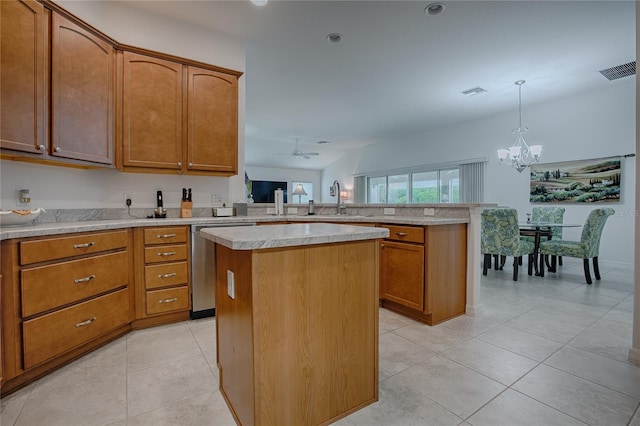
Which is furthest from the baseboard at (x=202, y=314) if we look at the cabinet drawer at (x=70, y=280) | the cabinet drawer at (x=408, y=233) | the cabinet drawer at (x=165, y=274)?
the cabinet drawer at (x=408, y=233)

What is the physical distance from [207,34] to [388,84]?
274cm

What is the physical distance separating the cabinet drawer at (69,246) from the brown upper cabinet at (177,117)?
0.76 m

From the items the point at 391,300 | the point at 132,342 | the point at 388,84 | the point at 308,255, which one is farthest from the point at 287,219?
the point at 388,84

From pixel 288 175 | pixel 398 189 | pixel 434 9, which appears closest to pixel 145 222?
pixel 434 9

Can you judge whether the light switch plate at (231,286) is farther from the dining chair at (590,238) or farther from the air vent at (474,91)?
the air vent at (474,91)

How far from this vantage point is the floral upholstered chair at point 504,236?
398cm

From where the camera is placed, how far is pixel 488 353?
2.05 metres

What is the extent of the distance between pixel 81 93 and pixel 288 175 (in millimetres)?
9050

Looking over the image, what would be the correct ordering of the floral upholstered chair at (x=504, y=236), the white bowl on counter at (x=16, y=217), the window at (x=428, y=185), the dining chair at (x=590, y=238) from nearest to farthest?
the white bowl on counter at (x=16, y=217), the dining chair at (x=590, y=238), the floral upholstered chair at (x=504, y=236), the window at (x=428, y=185)

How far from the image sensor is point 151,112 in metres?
2.69

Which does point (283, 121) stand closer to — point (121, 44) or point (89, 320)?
point (121, 44)

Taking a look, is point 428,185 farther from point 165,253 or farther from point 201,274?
point 165,253

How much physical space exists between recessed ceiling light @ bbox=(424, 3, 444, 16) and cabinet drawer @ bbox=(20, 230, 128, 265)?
3.36 metres

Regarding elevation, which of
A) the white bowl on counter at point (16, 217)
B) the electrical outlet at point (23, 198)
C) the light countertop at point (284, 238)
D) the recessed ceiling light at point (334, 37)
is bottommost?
the light countertop at point (284, 238)
